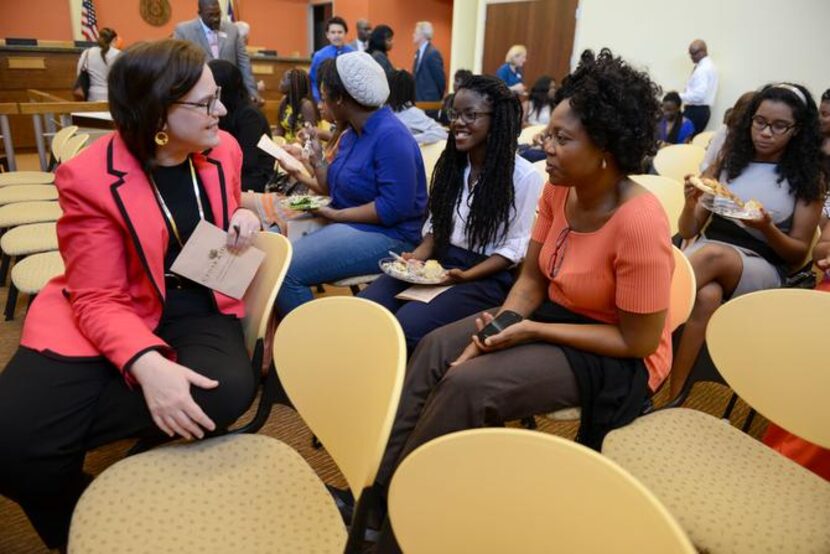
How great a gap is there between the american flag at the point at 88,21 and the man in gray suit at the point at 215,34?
618 cm

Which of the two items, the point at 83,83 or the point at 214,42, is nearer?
the point at 214,42

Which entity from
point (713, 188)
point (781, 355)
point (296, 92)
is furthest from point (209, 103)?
point (296, 92)

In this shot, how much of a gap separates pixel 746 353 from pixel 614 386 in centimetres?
34

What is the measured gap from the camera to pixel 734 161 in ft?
Result: 7.29

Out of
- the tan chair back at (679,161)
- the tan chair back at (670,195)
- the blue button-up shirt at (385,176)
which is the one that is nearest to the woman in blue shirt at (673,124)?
the tan chair back at (679,161)

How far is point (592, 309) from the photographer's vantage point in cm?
143

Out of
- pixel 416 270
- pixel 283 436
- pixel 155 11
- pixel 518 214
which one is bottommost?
pixel 283 436

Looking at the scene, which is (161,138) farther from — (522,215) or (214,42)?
(214,42)

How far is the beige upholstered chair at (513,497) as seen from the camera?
0.64 meters

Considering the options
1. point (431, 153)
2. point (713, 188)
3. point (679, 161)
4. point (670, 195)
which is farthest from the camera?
point (679, 161)

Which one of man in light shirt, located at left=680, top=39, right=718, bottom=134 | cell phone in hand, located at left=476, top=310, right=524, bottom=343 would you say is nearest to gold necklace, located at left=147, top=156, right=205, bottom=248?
cell phone in hand, located at left=476, top=310, right=524, bottom=343

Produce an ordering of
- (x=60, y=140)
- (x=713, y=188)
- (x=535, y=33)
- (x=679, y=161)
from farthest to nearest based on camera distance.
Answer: (x=535, y=33) < (x=60, y=140) < (x=679, y=161) < (x=713, y=188)

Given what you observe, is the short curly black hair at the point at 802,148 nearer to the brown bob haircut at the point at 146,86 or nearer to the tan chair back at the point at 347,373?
the tan chair back at the point at 347,373

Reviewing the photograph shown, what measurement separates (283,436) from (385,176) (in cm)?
110
